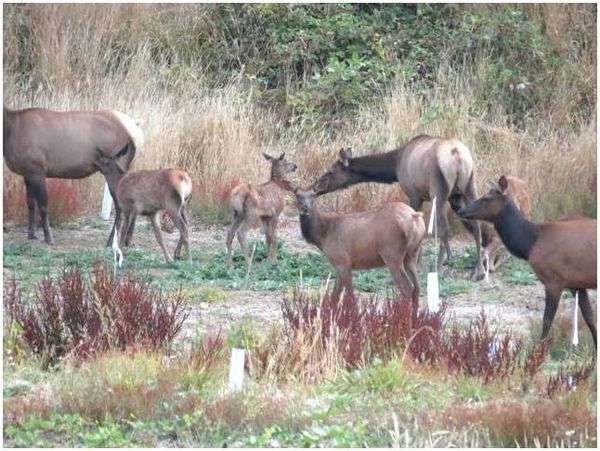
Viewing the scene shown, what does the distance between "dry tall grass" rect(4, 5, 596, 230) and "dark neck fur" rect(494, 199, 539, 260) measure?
5571mm

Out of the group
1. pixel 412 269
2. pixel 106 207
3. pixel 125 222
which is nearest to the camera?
pixel 412 269

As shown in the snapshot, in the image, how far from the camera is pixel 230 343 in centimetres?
1192

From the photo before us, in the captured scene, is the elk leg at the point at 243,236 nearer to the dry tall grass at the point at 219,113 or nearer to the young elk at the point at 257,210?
the young elk at the point at 257,210

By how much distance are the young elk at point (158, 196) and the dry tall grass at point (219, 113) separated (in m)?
3.59

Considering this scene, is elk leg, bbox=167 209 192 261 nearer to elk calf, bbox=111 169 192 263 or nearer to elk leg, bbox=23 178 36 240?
elk calf, bbox=111 169 192 263

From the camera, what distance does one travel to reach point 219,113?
2331 centimetres

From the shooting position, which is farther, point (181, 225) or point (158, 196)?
point (158, 196)

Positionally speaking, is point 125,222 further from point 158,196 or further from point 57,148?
point 57,148

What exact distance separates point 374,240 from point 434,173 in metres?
3.42

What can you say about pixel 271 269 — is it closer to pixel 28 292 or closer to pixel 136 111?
pixel 28 292

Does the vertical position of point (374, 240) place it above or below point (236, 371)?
above

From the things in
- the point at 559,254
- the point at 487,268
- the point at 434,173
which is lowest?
the point at 487,268

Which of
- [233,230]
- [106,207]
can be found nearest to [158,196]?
[233,230]

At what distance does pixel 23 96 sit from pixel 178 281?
345 inches
